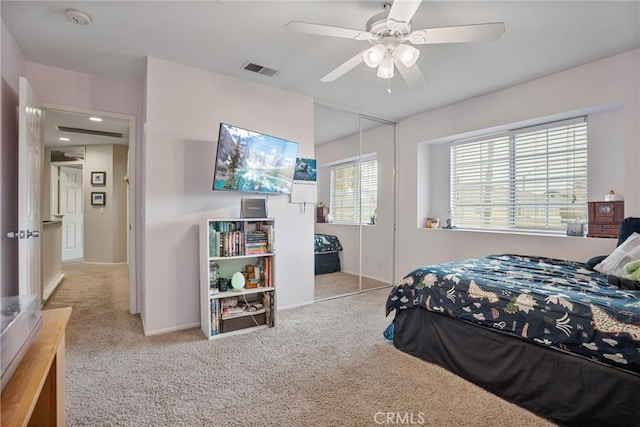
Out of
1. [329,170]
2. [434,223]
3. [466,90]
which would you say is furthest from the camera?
[329,170]

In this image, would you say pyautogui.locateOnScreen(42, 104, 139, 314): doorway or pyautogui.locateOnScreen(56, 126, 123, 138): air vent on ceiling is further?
pyautogui.locateOnScreen(42, 104, 139, 314): doorway

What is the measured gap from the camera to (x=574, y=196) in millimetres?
3182

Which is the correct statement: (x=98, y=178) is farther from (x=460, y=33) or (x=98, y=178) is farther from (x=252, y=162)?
(x=460, y=33)

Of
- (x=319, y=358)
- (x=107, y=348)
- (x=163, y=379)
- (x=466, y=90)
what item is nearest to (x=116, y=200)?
(x=107, y=348)

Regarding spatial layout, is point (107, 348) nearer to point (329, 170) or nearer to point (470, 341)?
point (470, 341)

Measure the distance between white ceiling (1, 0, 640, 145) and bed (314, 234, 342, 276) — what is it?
94.2 inches

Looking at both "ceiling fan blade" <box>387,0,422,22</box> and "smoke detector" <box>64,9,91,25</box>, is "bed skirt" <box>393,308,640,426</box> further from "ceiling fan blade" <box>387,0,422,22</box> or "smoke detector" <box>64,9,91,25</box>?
"smoke detector" <box>64,9,91,25</box>

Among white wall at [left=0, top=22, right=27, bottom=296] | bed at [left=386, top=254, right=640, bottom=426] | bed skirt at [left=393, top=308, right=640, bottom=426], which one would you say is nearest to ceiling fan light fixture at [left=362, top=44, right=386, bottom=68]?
bed at [left=386, top=254, right=640, bottom=426]

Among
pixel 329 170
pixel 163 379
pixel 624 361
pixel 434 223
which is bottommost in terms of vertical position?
pixel 163 379

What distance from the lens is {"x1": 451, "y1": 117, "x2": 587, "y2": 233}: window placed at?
3193mm

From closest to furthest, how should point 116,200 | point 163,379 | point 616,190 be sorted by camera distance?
point 163,379, point 616,190, point 116,200

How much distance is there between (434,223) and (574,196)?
5.19ft

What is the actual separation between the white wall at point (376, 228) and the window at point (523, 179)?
949 mm

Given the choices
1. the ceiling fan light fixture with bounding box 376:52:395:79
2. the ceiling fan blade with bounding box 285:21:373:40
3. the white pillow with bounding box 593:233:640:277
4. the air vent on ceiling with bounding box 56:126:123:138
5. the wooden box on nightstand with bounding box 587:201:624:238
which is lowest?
the white pillow with bounding box 593:233:640:277
